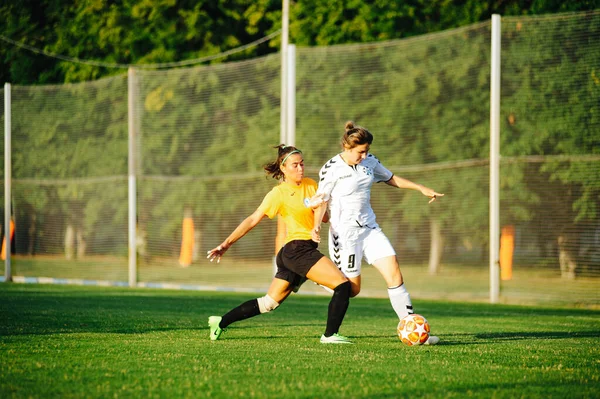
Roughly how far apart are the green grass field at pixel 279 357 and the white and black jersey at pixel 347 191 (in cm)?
112

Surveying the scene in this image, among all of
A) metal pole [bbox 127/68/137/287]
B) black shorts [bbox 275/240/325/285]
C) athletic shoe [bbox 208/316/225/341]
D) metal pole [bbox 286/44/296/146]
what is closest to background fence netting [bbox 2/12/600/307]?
metal pole [bbox 127/68/137/287]

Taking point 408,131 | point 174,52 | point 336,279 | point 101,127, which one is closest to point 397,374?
point 336,279

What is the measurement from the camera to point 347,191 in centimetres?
889

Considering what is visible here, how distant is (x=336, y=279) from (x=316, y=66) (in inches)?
484

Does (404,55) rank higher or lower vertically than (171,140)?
higher

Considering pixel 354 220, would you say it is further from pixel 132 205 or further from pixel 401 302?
pixel 132 205

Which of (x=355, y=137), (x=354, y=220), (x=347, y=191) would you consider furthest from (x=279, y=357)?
(x=355, y=137)

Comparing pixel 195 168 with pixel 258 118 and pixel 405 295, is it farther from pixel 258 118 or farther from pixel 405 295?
pixel 405 295

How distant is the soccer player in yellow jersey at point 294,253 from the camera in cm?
866

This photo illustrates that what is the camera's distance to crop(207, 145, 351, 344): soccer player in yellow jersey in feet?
28.4

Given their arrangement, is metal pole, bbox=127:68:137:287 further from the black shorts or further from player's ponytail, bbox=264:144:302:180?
the black shorts

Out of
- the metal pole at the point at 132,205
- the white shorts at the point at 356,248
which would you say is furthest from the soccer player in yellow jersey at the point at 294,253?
the metal pole at the point at 132,205

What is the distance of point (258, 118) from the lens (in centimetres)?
2231

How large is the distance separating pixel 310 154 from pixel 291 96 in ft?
9.32
